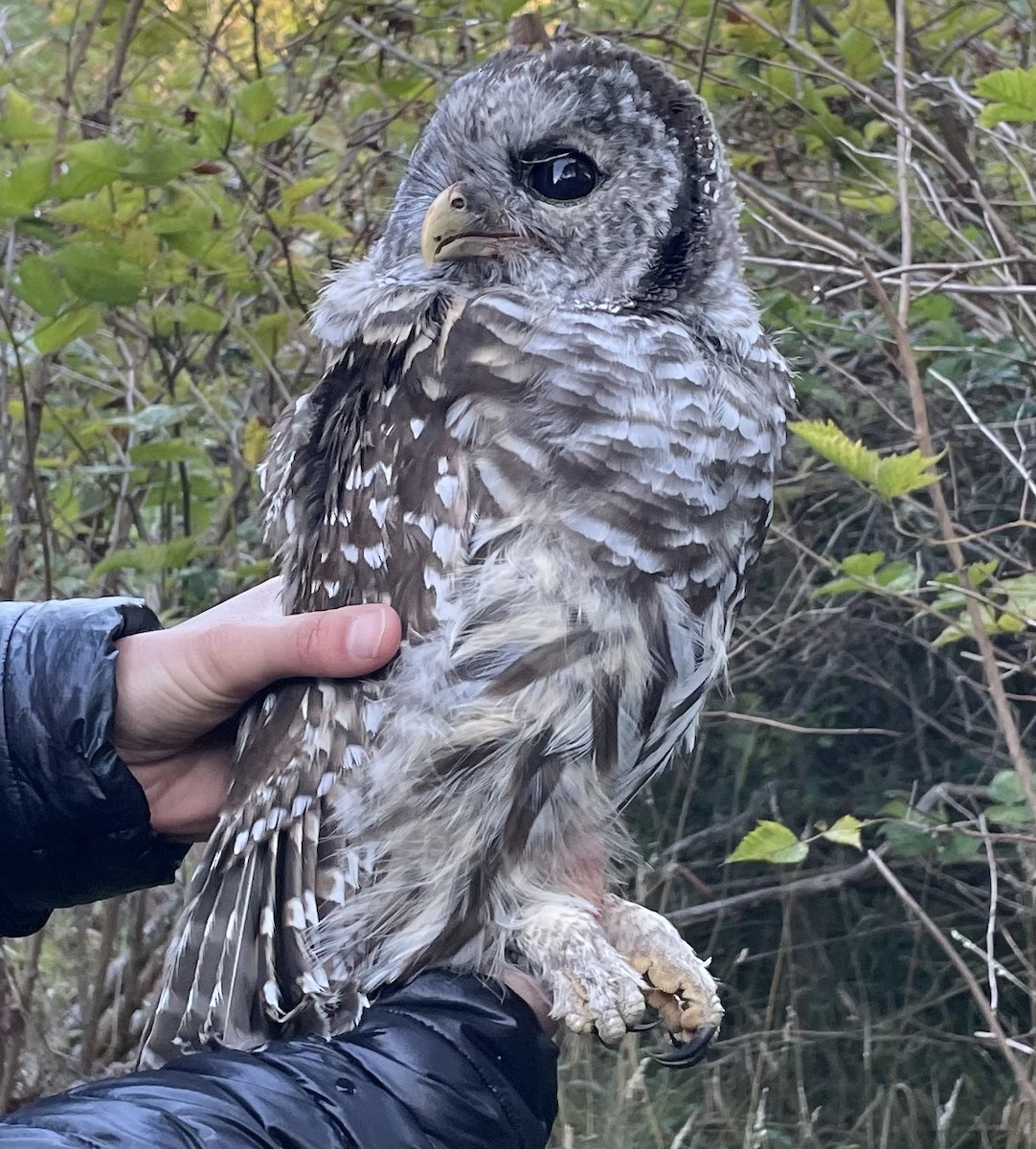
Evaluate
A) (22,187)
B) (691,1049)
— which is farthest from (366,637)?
(22,187)

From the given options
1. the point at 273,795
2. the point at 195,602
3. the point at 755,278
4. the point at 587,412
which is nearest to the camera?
the point at 587,412

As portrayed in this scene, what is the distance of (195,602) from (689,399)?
2012 millimetres

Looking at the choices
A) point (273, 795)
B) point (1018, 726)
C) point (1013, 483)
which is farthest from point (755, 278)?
point (273, 795)

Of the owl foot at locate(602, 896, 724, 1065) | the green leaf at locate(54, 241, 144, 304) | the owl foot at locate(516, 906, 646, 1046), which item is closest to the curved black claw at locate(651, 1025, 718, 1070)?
the owl foot at locate(602, 896, 724, 1065)

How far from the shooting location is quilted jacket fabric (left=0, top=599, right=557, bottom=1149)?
4.41 feet

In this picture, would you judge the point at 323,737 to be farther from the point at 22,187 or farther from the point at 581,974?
the point at 22,187

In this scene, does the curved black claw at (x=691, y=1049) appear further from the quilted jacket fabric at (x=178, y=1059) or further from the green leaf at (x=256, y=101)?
the green leaf at (x=256, y=101)

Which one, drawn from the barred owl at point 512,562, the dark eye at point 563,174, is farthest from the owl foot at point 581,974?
the dark eye at point 563,174

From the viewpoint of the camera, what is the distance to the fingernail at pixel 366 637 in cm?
184

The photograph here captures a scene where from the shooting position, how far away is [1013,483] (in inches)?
147

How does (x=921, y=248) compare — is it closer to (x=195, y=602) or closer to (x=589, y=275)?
(x=589, y=275)

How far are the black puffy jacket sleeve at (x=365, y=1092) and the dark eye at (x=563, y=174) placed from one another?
1.26 m

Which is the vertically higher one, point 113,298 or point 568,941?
point 113,298

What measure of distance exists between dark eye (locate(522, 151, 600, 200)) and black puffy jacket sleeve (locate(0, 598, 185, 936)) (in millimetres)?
1010
